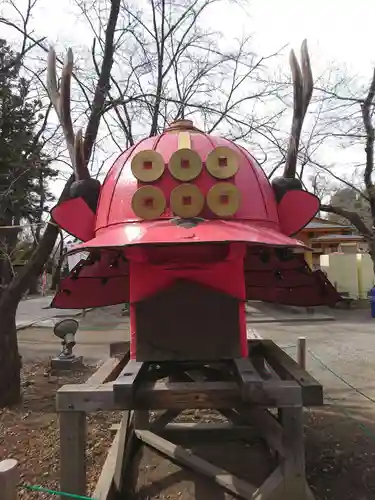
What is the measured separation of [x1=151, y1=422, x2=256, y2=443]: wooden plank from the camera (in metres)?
3.86

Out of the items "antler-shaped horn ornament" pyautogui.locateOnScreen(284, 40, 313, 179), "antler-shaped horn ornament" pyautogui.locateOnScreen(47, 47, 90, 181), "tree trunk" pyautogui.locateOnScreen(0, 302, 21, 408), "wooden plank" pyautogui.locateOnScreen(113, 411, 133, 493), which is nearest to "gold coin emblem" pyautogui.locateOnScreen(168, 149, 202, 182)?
"antler-shaped horn ornament" pyautogui.locateOnScreen(47, 47, 90, 181)

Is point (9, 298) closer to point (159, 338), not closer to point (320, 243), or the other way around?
point (159, 338)

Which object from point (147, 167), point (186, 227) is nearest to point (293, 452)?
point (186, 227)

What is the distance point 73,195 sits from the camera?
2641mm

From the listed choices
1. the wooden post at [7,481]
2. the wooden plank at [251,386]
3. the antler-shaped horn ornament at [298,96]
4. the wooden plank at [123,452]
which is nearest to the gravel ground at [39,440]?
the wooden plank at [123,452]

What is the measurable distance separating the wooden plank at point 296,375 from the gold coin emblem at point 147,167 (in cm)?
130

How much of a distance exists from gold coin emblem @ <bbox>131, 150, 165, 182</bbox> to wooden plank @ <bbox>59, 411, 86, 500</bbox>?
1.20m

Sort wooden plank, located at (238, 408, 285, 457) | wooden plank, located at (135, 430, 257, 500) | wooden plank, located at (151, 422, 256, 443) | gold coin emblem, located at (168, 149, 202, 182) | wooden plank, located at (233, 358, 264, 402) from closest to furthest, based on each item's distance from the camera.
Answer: wooden plank, located at (233, 358, 264, 402) < gold coin emblem, located at (168, 149, 202, 182) < wooden plank, located at (238, 408, 285, 457) < wooden plank, located at (135, 430, 257, 500) < wooden plank, located at (151, 422, 256, 443)

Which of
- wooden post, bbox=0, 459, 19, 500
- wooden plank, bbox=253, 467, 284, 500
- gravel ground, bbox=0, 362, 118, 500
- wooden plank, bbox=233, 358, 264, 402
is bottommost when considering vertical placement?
gravel ground, bbox=0, 362, 118, 500

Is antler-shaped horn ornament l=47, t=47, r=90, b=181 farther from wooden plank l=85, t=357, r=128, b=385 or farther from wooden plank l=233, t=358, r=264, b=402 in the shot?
wooden plank l=233, t=358, r=264, b=402

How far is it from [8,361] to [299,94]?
395 cm

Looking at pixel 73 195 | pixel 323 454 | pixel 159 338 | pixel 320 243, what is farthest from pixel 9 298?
pixel 320 243

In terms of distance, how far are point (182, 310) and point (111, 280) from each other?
100 centimetres

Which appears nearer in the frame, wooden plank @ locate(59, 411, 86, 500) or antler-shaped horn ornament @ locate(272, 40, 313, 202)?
wooden plank @ locate(59, 411, 86, 500)
